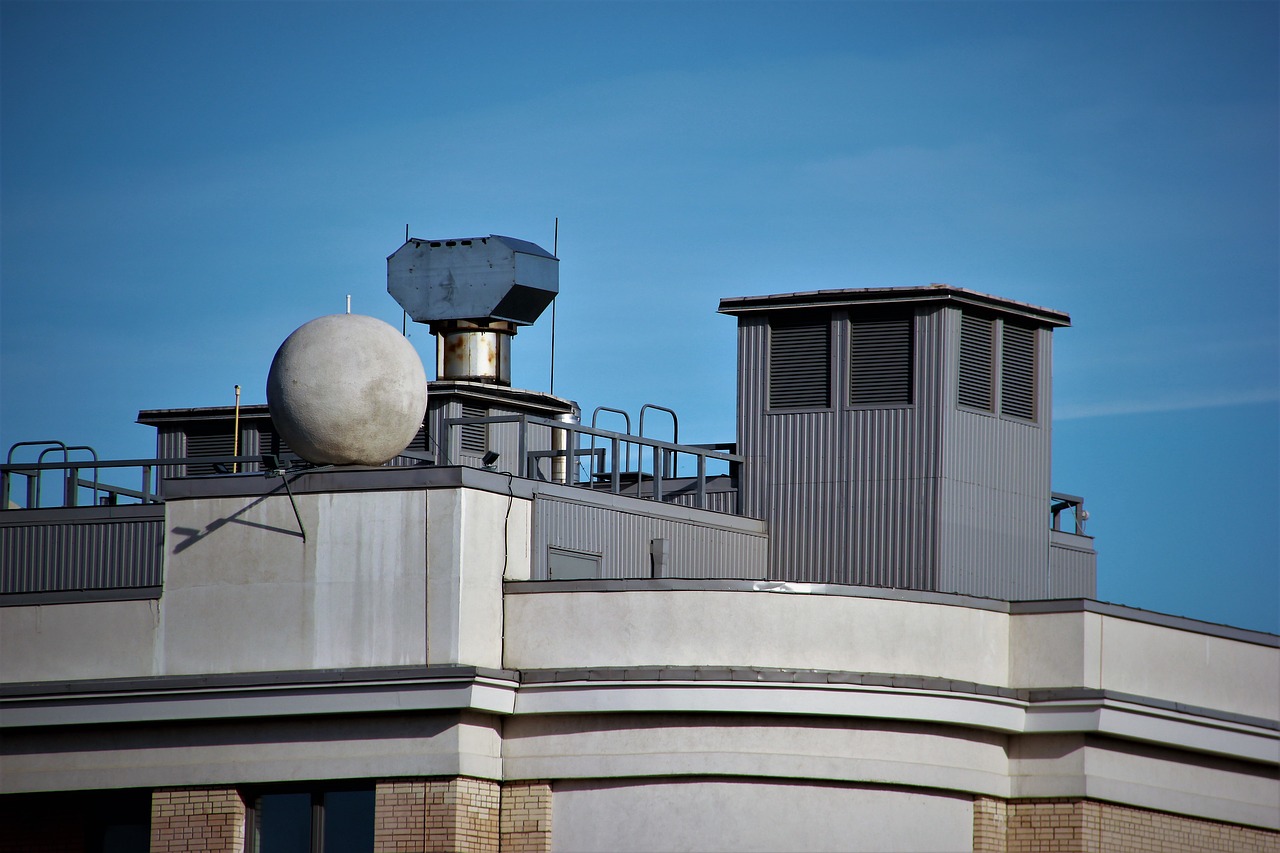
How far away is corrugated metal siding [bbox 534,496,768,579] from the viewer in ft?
98.8

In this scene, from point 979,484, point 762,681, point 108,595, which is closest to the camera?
point 762,681

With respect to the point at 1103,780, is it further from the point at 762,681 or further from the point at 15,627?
the point at 15,627

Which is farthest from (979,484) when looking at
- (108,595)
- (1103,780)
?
(108,595)

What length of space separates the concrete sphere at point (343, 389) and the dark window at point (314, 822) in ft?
15.2

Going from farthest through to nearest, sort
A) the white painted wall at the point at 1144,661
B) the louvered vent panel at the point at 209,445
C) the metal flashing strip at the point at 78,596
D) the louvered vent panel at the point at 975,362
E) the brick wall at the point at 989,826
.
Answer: the louvered vent panel at the point at 209,445 → the louvered vent panel at the point at 975,362 → the metal flashing strip at the point at 78,596 → the white painted wall at the point at 1144,661 → the brick wall at the point at 989,826

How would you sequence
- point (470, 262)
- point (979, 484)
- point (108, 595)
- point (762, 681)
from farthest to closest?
point (470, 262)
point (979, 484)
point (108, 595)
point (762, 681)

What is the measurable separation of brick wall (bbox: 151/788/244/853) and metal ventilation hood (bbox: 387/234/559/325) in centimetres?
1714

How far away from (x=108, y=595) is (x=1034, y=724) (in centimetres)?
1308

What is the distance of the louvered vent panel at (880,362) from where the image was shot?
3412cm

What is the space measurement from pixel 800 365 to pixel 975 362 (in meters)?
2.84

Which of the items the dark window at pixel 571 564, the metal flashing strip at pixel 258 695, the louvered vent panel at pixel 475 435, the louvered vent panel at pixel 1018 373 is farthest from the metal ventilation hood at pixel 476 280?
the metal flashing strip at pixel 258 695

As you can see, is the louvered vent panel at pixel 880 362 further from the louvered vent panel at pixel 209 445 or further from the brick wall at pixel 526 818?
the louvered vent panel at pixel 209 445

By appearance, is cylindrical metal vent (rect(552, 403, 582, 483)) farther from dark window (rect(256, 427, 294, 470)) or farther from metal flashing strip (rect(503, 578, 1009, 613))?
metal flashing strip (rect(503, 578, 1009, 613))

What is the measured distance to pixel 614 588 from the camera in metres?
28.7
